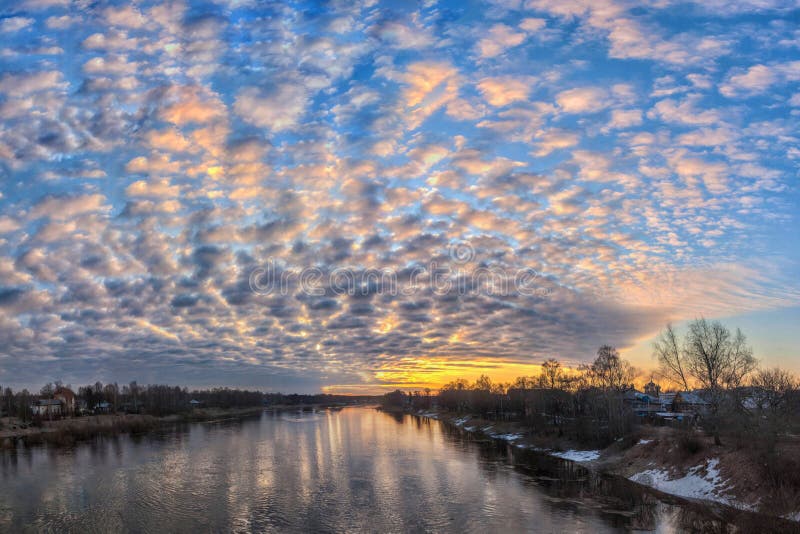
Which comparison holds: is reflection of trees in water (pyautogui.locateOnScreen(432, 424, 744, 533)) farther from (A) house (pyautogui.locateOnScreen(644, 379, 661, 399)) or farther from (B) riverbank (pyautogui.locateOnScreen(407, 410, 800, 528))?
(A) house (pyautogui.locateOnScreen(644, 379, 661, 399))

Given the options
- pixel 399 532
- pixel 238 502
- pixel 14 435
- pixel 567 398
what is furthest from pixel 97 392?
pixel 399 532

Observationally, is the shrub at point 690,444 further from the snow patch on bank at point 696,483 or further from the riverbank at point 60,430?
the riverbank at point 60,430

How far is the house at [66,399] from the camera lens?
6178 inches

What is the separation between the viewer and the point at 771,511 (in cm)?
3109

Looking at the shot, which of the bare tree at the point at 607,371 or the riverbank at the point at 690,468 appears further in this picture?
the bare tree at the point at 607,371

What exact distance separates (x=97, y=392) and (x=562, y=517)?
20361cm

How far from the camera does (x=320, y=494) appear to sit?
132ft

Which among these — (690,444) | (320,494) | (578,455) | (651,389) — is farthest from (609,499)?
(651,389)

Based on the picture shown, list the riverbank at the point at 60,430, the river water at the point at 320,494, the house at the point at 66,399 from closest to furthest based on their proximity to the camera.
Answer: the river water at the point at 320,494 → the riverbank at the point at 60,430 → the house at the point at 66,399

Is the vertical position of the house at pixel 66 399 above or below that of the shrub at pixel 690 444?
below

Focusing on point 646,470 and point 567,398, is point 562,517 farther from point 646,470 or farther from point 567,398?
point 567,398

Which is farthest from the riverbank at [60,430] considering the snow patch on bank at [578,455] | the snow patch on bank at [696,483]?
the snow patch on bank at [696,483]

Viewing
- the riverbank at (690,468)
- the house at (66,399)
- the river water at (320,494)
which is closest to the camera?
the river water at (320,494)

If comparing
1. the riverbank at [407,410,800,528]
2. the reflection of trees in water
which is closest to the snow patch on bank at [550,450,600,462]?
the riverbank at [407,410,800,528]
